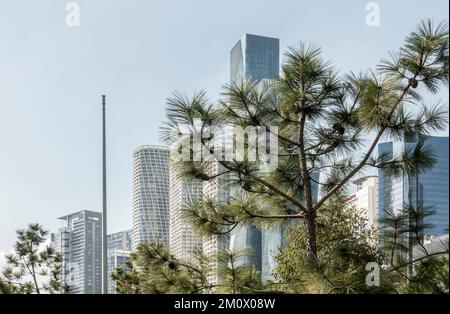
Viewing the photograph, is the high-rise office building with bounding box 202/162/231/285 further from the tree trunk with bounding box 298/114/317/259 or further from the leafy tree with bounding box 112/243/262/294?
the tree trunk with bounding box 298/114/317/259

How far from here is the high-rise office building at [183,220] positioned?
10.7 feet

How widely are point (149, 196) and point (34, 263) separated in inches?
52.6

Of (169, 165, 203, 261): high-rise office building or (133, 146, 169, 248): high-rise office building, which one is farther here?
(133, 146, 169, 248): high-rise office building

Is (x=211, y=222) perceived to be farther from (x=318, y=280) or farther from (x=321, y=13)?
(x=321, y=13)

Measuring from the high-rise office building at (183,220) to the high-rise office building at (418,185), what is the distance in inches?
32.2

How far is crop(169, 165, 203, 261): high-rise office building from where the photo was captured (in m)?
3.25

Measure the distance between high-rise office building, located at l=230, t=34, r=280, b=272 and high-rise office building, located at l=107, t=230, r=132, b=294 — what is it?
158 cm

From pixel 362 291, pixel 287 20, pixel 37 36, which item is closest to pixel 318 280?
pixel 362 291

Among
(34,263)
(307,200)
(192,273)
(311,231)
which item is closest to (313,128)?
(307,200)

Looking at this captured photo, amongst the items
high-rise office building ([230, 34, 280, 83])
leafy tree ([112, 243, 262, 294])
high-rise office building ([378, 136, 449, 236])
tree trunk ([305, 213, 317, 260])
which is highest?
high-rise office building ([230, 34, 280, 83])

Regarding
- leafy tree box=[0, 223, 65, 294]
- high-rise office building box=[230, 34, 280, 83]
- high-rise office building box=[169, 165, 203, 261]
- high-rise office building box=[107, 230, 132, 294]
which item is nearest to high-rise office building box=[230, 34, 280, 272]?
high-rise office building box=[230, 34, 280, 83]

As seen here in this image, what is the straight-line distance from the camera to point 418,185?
323 centimetres

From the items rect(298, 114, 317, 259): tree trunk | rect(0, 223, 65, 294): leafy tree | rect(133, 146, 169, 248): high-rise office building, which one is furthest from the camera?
rect(0, 223, 65, 294): leafy tree
